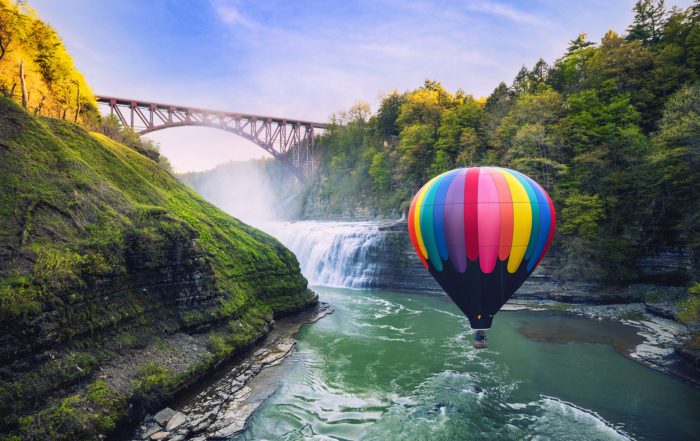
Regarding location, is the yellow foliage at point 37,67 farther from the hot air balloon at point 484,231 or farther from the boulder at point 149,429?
the hot air balloon at point 484,231

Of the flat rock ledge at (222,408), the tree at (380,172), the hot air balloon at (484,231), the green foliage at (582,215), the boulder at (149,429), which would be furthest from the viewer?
the tree at (380,172)

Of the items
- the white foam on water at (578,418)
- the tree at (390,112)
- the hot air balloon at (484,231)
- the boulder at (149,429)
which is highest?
the tree at (390,112)

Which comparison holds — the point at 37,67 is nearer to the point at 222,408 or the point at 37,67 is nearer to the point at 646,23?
the point at 222,408

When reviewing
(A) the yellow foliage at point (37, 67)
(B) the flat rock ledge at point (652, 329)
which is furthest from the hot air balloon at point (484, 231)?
(A) the yellow foliage at point (37, 67)

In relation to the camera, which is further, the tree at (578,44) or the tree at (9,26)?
the tree at (578,44)

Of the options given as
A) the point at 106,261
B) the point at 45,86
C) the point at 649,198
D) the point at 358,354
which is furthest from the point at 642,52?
the point at 45,86

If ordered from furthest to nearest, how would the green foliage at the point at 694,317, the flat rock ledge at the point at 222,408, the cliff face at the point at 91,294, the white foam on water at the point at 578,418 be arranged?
1. the green foliage at the point at 694,317
2. the white foam on water at the point at 578,418
3. the flat rock ledge at the point at 222,408
4. the cliff face at the point at 91,294
